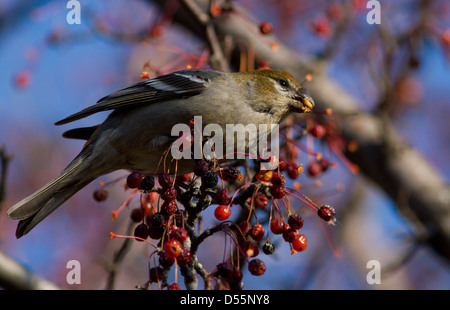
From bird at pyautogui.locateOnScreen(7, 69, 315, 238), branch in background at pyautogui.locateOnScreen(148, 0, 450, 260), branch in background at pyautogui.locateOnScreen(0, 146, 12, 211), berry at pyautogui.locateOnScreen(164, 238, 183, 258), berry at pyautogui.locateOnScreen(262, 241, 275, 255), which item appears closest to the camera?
berry at pyautogui.locateOnScreen(164, 238, 183, 258)

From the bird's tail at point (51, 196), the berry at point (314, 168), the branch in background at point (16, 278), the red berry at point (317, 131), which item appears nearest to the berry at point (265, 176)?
the berry at point (314, 168)

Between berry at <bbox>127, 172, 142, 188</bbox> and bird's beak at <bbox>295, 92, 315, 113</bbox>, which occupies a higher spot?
bird's beak at <bbox>295, 92, 315, 113</bbox>

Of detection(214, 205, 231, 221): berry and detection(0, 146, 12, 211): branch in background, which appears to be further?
detection(0, 146, 12, 211): branch in background

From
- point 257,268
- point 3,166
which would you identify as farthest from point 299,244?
point 3,166

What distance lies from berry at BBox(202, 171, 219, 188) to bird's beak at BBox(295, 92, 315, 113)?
1.50 meters

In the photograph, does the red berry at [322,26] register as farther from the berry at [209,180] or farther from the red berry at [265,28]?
the berry at [209,180]

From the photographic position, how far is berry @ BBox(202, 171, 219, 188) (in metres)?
2.57

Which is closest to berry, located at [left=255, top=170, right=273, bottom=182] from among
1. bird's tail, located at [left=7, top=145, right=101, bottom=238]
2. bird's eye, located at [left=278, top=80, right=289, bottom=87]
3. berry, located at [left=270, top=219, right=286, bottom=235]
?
berry, located at [left=270, top=219, right=286, bottom=235]

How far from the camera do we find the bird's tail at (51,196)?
3385mm

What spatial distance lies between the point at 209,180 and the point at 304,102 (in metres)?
1.59

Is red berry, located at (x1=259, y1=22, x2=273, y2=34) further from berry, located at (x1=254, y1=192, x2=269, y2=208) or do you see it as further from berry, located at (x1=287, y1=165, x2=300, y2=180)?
berry, located at (x1=254, y1=192, x2=269, y2=208)

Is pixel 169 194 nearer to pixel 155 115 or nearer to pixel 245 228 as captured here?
pixel 245 228

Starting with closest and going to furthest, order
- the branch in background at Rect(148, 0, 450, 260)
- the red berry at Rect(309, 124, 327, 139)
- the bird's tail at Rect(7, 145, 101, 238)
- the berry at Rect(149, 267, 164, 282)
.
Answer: the berry at Rect(149, 267, 164, 282) → the bird's tail at Rect(7, 145, 101, 238) → the red berry at Rect(309, 124, 327, 139) → the branch in background at Rect(148, 0, 450, 260)

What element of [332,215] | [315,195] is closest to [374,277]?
[315,195]
